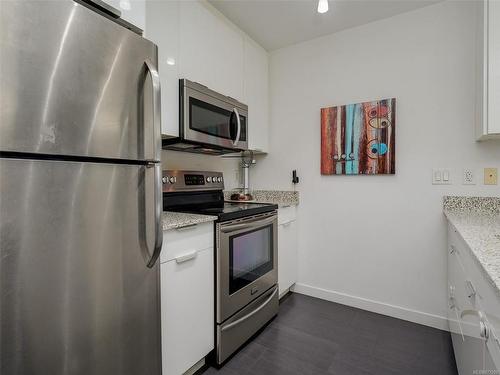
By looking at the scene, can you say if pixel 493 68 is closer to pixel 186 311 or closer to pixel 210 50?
pixel 210 50

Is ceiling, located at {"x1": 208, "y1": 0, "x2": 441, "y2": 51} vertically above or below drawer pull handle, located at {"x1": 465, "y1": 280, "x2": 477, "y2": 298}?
above

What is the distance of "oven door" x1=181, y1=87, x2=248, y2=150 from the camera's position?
1766 mm

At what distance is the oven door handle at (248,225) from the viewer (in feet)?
5.38

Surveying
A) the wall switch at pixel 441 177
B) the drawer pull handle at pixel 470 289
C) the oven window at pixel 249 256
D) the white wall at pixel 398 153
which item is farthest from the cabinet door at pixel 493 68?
the oven window at pixel 249 256

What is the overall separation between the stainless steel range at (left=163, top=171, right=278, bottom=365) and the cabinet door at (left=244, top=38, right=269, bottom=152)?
565mm

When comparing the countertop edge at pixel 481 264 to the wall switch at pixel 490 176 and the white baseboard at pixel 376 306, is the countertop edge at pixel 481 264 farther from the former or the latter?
the white baseboard at pixel 376 306

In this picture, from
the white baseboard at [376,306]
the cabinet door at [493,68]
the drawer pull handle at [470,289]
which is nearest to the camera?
the drawer pull handle at [470,289]

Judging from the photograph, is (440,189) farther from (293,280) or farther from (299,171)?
(293,280)

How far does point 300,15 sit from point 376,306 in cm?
246

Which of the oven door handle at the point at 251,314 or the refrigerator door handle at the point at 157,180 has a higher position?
the refrigerator door handle at the point at 157,180

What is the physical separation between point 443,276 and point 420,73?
5.10 ft

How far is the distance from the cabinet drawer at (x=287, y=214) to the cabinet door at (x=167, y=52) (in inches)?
43.4

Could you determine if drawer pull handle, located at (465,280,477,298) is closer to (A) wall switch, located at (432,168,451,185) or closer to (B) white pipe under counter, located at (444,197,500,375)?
(B) white pipe under counter, located at (444,197,500,375)

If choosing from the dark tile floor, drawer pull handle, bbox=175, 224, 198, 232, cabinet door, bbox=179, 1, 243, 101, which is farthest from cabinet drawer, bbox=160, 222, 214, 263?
cabinet door, bbox=179, 1, 243, 101
